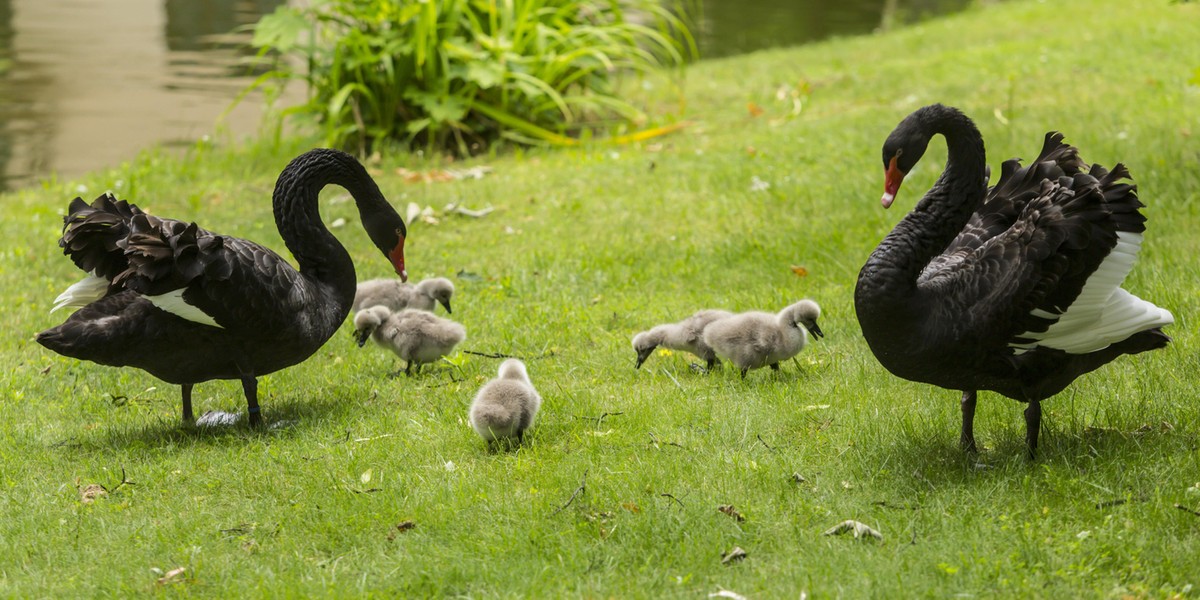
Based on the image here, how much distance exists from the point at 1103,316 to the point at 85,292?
396 cm

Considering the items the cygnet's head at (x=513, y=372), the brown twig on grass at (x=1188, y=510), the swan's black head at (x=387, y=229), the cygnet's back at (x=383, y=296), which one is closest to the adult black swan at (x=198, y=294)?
the swan's black head at (x=387, y=229)

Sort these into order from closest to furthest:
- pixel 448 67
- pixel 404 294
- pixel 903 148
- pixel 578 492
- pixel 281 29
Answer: pixel 578 492 → pixel 903 148 → pixel 404 294 → pixel 281 29 → pixel 448 67

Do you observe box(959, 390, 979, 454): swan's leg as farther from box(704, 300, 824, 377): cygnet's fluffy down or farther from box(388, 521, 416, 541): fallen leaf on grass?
box(388, 521, 416, 541): fallen leaf on grass

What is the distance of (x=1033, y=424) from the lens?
4.05 meters

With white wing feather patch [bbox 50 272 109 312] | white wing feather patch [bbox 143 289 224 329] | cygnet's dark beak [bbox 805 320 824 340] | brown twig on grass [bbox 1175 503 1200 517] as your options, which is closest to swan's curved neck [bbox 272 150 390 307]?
white wing feather patch [bbox 143 289 224 329]

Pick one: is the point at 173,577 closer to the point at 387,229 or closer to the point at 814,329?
the point at 387,229

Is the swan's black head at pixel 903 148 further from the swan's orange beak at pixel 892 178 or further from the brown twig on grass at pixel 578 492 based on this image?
the brown twig on grass at pixel 578 492

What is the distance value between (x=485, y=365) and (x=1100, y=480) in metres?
2.79

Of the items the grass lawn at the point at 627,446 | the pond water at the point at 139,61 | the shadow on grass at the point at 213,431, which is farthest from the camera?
the pond water at the point at 139,61

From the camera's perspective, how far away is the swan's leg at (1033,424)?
404 centimetres

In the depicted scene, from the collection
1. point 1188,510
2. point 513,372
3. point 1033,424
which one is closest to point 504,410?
point 513,372

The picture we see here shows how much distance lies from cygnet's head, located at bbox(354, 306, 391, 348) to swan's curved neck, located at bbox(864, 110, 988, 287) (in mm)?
2503

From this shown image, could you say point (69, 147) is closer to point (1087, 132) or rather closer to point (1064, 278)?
point (1087, 132)

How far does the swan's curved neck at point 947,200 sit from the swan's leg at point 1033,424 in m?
0.64
